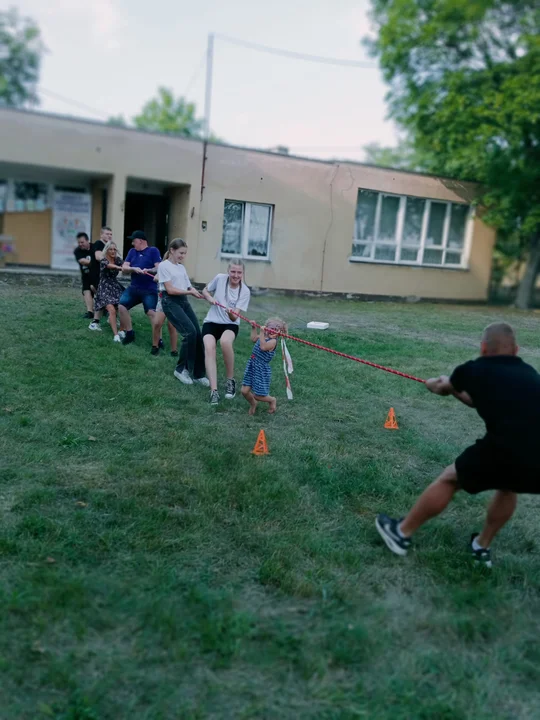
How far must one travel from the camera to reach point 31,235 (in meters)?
18.8

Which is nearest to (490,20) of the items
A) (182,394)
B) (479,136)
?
(479,136)

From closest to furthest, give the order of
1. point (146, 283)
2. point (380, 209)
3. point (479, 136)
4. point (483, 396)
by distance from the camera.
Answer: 1. point (483, 396)
2. point (146, 283)
3. point (479, 136)
4. point (380, 209)

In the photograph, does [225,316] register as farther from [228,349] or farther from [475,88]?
[475,88]

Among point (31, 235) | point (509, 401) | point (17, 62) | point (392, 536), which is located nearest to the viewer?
point (509, 401)

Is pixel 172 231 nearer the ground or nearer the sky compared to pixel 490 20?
nearer the ground

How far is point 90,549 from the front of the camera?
12.8 feet

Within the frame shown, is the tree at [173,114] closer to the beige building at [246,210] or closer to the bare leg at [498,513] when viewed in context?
the beige building at [246,210]

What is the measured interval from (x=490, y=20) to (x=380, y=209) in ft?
19.5

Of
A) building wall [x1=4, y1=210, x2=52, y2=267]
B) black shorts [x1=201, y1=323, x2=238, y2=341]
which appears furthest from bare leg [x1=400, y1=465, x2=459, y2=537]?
building wall [x1=4, y1=210, x2=52, y2=267]

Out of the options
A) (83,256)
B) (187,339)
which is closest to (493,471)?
(187,339)

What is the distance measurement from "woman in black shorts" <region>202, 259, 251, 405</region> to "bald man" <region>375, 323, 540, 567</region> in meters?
3.81

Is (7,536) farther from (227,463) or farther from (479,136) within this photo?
(479,136)

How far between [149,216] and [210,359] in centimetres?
1314

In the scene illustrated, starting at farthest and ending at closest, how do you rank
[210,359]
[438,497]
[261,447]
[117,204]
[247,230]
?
1. [247,230]
2. [117,204]
3. [210,359]
4. [261,447]
5. [438,497]
